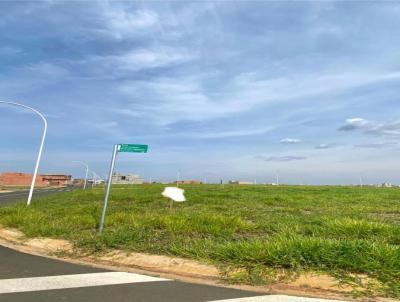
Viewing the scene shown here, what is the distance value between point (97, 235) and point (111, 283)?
3341 millimetres

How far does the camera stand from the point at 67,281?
600 centimetres

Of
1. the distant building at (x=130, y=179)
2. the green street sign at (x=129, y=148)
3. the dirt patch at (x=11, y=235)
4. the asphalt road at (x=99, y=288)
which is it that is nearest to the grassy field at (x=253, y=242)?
the dirt patch at (x=11, y=235)

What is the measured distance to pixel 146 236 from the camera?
8.92 metres

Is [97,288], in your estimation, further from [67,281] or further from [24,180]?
[24,180]

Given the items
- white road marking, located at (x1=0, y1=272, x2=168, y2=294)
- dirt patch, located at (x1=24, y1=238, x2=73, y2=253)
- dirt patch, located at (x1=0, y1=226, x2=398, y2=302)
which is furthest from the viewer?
dirt patch, located at (x1=24, y1=238, x2=73, y2=253)

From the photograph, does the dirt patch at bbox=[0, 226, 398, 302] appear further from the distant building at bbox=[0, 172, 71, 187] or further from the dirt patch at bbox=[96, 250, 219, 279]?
the distant building at bbox=[0, 172, 71, 187]

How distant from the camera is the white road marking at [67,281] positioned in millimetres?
5625

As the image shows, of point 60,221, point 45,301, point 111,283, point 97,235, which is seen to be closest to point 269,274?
point 111,283

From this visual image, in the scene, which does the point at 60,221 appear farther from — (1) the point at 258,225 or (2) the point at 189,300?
(2) the point at 189,300

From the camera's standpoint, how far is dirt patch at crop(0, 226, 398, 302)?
552cm

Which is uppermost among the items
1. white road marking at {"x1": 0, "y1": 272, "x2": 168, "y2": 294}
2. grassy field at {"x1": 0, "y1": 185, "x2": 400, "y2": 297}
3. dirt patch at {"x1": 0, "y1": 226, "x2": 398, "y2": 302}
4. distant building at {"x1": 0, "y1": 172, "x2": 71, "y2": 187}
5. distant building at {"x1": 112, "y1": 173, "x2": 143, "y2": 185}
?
distant building at {"x1": 112, "y1": 173, "x2": 143, "y2": 185}

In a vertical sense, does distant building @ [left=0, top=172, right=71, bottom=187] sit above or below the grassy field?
above

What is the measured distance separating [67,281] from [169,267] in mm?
1591

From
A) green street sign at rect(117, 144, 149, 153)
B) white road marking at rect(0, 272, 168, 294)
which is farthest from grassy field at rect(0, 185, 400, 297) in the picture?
green street sign at rect(117, 144, 149, 153)
